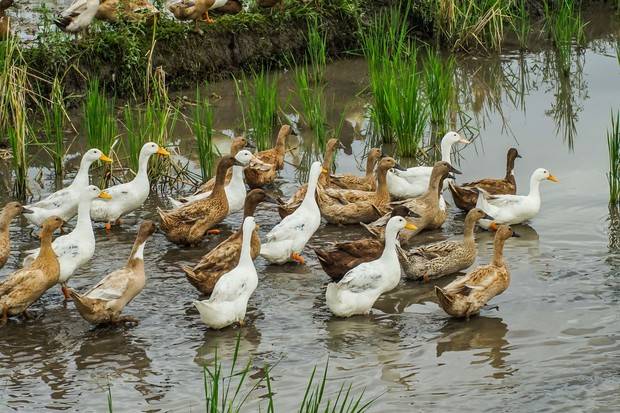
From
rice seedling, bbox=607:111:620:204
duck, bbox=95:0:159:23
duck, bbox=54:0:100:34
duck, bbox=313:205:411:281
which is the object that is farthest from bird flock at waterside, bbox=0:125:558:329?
duck, bbox=95:0:159:23

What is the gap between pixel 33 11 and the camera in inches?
723

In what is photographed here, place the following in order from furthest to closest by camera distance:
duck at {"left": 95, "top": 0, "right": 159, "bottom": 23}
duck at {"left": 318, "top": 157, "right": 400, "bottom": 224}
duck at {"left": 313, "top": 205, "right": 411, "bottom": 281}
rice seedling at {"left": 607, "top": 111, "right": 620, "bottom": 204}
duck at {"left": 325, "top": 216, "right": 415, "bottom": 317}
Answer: duck at {"left": 95, "top": 0, "right": 159, "bottom": 23} < duck at {"left": 318, "top": 157, "right": 400, "bottom": 224} < rice seedling at {"left": 607, "top": 111, "right": 620, "bottom": 204} < duck at {"left": 313, "top": 205, "right": 411, "bottom": 281} < duck at {"left": 325, "top": 216, "right": 415, "bottom": 317}

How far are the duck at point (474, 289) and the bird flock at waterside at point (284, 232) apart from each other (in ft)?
0.04

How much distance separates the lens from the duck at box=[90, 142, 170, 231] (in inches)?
453

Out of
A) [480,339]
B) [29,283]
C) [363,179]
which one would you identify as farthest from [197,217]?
[480,339]

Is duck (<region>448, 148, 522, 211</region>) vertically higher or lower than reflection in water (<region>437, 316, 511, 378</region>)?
higher

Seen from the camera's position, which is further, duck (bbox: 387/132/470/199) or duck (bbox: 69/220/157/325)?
duck (bbox: 387/132/470/199)

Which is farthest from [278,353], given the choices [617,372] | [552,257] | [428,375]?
[552,257]

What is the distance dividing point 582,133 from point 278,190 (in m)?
4.23

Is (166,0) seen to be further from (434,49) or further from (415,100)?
(415,100)

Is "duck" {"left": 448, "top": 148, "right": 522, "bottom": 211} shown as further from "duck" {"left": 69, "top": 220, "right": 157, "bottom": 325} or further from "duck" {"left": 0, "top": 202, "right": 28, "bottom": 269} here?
"duck" {"left": 0, "top": 202, "right": 28, "bottom": 269}

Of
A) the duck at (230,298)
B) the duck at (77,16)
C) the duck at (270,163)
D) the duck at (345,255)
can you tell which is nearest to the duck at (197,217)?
the duck at (270,163)

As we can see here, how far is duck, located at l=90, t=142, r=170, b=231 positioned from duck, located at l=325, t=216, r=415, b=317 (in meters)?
3.12

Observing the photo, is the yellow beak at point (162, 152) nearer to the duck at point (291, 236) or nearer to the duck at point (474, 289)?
the duck at point (291, 236)
